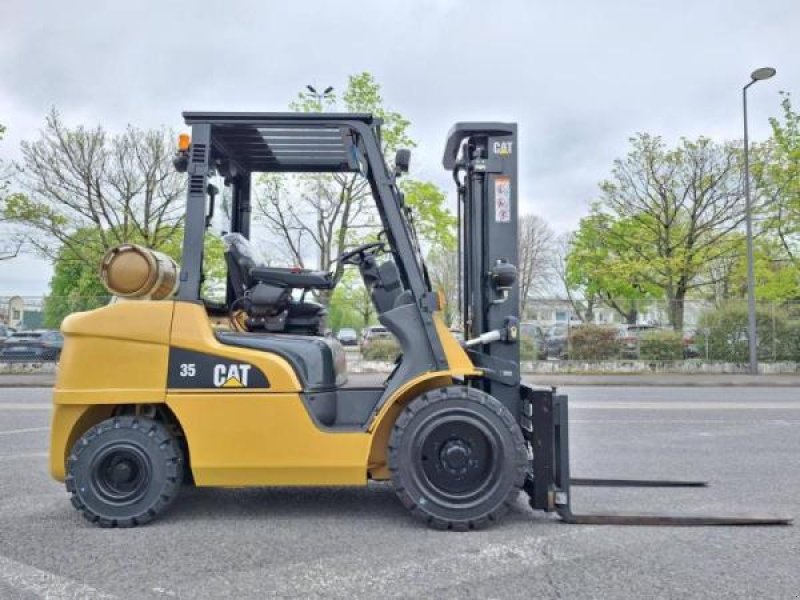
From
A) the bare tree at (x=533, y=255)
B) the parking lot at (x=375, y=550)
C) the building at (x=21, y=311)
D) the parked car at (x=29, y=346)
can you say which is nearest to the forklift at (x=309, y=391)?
the parking lot at (x=375, y=550)

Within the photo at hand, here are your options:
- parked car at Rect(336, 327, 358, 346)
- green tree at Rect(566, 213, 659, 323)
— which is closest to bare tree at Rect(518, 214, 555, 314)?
green tree at Rect(566, 213, 659, 323)

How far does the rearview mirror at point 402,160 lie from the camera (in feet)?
14.9

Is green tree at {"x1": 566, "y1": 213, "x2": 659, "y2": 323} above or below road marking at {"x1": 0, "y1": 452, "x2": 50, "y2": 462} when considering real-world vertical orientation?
above

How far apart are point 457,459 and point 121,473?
7.48 ft

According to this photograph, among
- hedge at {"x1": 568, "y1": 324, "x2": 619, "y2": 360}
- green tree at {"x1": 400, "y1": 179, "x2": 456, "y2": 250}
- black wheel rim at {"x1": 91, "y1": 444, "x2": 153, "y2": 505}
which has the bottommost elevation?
black wheel rim at {"x1": 91, "y1": 444, "x2": 153, "y2": 505}

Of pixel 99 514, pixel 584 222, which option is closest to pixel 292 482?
pixel 99 514

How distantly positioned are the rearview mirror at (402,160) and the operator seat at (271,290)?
98 centimetres

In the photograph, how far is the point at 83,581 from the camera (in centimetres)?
349

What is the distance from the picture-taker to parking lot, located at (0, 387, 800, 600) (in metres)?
3.39

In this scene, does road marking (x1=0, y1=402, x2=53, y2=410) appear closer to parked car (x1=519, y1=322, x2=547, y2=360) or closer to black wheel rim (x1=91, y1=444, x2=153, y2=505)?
black wheel rim (x1=91, y1=444, x2=153, y2=505)

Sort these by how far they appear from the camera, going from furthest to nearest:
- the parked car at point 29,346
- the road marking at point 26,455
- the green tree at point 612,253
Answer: the green tree at point 612,253, the parked car at point 29,346, the road marking at point 26,455

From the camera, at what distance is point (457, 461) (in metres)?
4.36

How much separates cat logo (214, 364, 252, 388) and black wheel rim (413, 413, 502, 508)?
124cm

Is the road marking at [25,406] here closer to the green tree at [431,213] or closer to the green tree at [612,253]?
the green tree at [431,213]
